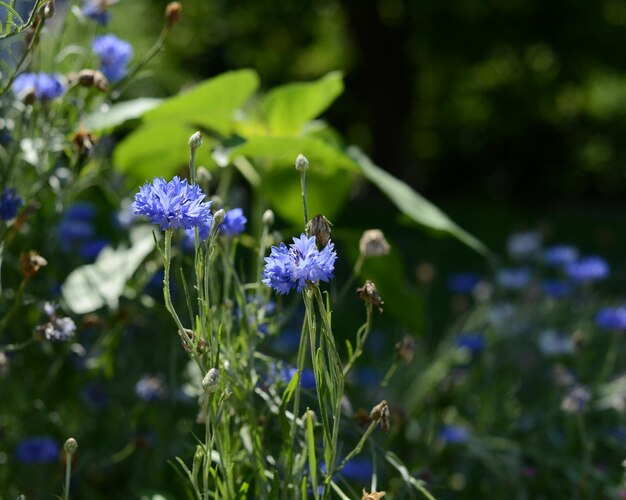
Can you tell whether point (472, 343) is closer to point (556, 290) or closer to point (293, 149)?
point (556, 290)

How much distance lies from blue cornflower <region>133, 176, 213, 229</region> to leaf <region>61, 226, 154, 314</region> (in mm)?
471

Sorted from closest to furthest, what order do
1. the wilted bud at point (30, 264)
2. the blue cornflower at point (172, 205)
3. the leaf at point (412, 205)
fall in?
the blue cornflower at point (172, 205) → the wilted bud at point (30, 264) → the leaf at point (412, 205)

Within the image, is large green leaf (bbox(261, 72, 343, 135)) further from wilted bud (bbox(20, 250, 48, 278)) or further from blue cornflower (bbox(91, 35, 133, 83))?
wilted bud (bbox(20, 250, 48, 278))

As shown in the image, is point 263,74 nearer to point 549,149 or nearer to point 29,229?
point 549,149

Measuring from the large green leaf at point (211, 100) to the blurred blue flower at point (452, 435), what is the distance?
62 centimetres

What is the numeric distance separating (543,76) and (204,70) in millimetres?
3979

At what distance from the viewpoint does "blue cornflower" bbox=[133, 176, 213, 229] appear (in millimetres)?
770

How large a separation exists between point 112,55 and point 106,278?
0.32m

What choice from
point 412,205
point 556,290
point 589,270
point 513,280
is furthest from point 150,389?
point 513,280

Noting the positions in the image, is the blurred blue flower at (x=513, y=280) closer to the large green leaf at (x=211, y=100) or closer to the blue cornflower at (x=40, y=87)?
the large green leaf at (x=211, y=100)

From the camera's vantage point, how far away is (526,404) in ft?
6.11

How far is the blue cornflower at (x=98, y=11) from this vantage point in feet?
4.40

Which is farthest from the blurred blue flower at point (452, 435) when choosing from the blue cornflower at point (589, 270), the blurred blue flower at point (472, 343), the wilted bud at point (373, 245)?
the wilted bud at point (373, 245)

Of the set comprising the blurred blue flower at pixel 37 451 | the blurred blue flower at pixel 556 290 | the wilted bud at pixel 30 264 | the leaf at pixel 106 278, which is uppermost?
the wilted bud at pixel 30 264
